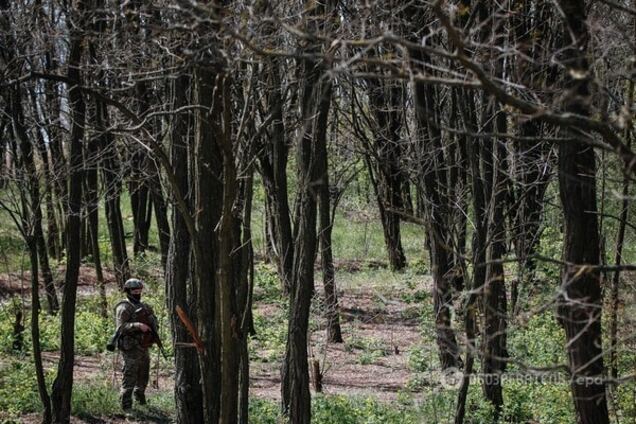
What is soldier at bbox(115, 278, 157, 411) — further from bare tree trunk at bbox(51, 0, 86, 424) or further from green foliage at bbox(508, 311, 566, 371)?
green foliage at bbox(508, 311, 566, 371)

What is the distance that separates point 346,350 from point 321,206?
→ 3.65m

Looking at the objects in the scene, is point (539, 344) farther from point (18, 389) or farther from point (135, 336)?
point (18, 389)

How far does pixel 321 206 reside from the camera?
47.9ft

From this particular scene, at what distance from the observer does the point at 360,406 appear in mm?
11945

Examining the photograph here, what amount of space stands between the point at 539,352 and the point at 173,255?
20.6 feet

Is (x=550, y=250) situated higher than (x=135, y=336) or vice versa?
(x=550, y=250)

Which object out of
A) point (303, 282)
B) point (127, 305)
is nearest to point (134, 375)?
point (127, 305)

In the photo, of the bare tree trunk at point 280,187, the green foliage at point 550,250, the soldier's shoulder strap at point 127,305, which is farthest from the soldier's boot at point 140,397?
the green foliage at point 550,250

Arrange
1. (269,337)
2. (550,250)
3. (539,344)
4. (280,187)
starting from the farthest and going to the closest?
(269,337) < (550,250) < (280,187) < (539,344)

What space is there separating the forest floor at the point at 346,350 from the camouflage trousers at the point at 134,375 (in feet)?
0.95

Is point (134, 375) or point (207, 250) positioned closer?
point (207, 250)

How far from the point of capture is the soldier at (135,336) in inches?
485

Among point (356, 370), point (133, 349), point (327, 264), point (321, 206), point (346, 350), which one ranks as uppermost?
point (321, 206)

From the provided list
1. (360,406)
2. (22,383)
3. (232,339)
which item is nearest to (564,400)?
(360,406)
